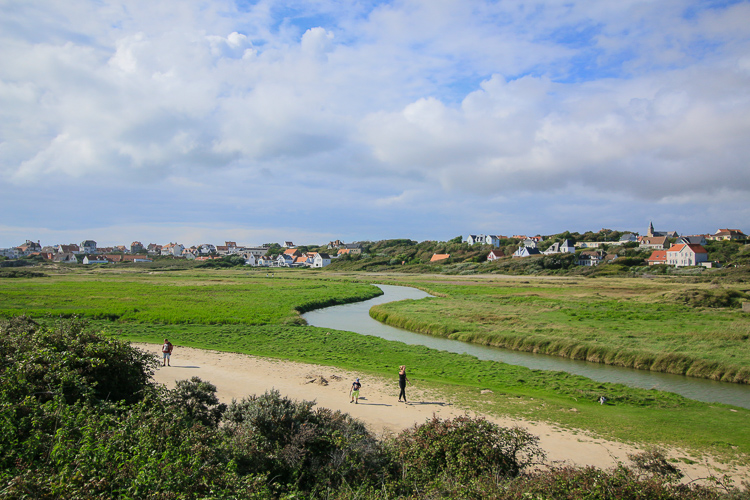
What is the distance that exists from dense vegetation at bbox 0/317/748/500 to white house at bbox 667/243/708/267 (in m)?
112

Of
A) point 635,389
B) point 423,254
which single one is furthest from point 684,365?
point 423,254

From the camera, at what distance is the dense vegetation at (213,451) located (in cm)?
596

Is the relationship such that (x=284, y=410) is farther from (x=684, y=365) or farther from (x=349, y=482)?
(x=684, y=365)

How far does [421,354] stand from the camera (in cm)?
2564

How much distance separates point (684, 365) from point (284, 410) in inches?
901

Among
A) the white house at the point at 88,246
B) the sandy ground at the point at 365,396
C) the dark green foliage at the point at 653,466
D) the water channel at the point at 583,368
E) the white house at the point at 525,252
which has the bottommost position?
the water channel at the point at 583,368

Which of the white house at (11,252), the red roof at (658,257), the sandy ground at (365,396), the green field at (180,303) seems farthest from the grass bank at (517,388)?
the white house at (11,252)

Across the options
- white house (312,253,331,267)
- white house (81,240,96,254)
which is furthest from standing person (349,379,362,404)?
white house (81,240,96,254)

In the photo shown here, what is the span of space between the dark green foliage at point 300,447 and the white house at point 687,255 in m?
115

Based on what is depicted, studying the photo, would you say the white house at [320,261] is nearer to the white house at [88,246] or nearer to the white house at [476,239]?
the white house at [476,239]

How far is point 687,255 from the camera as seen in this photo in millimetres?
99125

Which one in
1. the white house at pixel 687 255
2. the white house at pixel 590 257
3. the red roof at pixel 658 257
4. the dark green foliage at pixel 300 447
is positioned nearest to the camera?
the dark green foliage at pixel 300 447

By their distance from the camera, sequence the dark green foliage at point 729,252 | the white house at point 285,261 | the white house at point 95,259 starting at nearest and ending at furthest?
the dark green foliage at point 729,252 < the white house at point 95,259 < the white house at point 285,261

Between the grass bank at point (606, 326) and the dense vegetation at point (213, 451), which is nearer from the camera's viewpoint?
the dense vegetation at point (213, 451)
